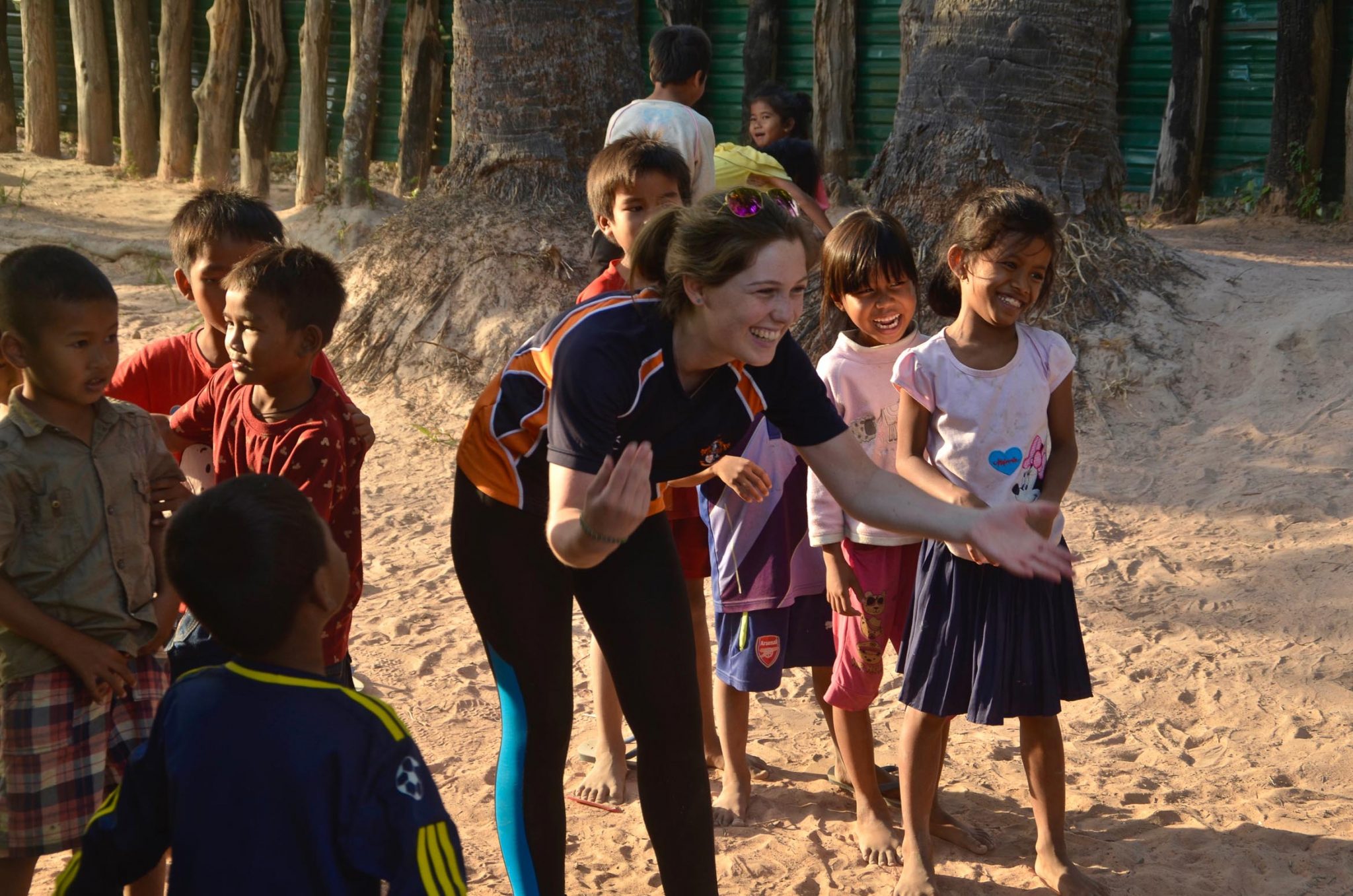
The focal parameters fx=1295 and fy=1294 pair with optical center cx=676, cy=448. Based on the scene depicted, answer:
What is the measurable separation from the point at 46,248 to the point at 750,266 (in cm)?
146

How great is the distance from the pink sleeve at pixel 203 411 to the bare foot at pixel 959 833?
218 cm

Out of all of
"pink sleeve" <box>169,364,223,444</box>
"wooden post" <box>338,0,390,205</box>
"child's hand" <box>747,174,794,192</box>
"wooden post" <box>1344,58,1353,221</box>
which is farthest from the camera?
"wooden post" <box>338,0,390,205</box>

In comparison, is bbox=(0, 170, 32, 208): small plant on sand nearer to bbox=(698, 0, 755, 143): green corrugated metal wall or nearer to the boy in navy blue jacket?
bbox=(698, 0, 755, 143): green corrugated metal wall

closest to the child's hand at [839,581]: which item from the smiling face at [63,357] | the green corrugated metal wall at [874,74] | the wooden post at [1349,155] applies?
the smiling face at [63,357]

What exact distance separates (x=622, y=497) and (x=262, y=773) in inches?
28.7

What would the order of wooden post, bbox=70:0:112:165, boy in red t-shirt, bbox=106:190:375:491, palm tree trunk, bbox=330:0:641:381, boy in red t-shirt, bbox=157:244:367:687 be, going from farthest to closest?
1. wooden post, bbox=70:0:112:165
2. palm tree trunk, bbox=330:0:641:381
3. boy in red t-shirt, bbox=106:190:375:491
4. boy in red t-shirt, bbox=157:244:367:687

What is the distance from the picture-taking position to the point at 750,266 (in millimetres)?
2555

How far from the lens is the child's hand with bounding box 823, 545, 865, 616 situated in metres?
3.36

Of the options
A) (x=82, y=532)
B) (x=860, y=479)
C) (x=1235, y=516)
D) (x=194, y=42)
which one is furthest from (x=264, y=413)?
(x=194, y=42)

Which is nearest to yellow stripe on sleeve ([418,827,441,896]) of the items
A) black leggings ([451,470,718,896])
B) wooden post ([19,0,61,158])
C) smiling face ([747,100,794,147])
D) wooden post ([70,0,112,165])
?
black leggings ([451,470,718,896])

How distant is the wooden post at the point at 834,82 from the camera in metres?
10.9

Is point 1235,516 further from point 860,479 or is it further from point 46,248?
point 46,248

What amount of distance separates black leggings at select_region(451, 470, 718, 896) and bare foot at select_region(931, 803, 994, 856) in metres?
0.96

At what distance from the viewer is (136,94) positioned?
13.0 m
